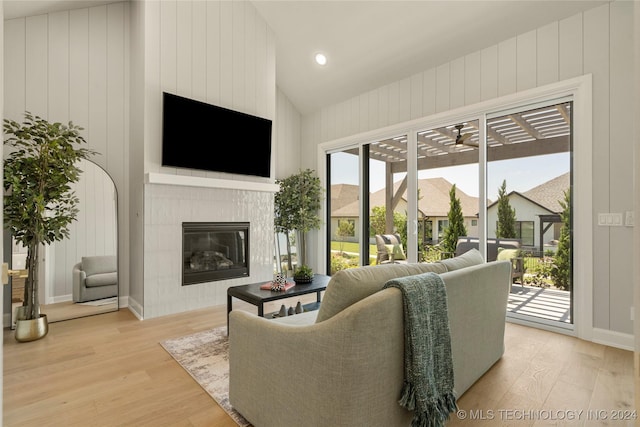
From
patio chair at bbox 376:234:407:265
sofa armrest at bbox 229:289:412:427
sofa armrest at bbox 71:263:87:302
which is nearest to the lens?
sofa armrest at bbox 229:289:412:427

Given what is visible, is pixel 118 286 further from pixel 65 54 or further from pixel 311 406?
pixel 311 406

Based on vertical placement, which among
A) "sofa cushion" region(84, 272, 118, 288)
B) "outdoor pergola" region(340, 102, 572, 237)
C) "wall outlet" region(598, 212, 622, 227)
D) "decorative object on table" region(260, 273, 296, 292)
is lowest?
"sofa cushion" region(84, 272, 118, 288)

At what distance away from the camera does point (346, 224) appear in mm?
5176

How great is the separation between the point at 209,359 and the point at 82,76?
A: 331 centimetres

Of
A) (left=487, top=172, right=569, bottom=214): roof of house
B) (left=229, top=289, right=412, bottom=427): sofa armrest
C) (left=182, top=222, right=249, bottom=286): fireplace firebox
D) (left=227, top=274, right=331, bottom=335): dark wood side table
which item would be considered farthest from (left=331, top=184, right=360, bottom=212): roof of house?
(left=229, top=289, right=412, bottom=427): sofa armrest

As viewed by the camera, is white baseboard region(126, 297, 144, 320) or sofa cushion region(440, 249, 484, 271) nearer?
sofa cushion region(440, 249, 484, 271)

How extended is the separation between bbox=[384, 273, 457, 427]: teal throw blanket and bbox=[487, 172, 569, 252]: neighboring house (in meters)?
2.26

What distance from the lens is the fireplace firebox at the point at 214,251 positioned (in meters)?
3.77

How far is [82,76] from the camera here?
11.9 feet

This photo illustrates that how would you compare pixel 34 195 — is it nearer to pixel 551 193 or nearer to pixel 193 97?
pixel 193 97

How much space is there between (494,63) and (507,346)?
270 cm

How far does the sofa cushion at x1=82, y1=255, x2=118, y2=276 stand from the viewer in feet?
11.9

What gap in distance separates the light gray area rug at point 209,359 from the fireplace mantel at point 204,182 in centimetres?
156

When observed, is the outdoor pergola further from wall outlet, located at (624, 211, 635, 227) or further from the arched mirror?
the arched mirror
